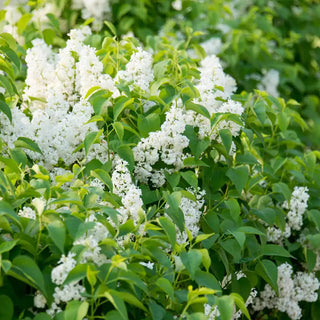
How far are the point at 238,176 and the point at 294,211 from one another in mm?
443

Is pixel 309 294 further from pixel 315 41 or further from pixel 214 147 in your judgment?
pixel 315 41

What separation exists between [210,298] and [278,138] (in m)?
1.53

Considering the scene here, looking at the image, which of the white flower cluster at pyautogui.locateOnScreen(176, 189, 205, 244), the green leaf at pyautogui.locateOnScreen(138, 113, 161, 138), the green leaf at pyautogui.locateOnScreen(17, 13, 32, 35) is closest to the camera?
the white flower cluster at pyautogui.locateOnScreen(176, 189, 205, 244)

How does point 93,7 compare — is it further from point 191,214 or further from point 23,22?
point 191,214

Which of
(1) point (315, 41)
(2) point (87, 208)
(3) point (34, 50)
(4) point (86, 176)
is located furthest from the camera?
(1) point (315, 41)

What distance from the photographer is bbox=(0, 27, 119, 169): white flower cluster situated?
100 inches

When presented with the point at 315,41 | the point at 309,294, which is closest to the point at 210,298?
the point at 309,294

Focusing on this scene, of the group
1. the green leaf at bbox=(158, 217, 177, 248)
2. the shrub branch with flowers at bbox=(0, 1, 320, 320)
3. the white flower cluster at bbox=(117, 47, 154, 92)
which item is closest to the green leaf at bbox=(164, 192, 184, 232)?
the shrub branch with flowers at bbox=(0, 1, 320, 320)

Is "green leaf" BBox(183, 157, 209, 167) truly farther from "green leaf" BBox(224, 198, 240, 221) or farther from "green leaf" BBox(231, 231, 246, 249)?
"green leaf" BBox(231, 231, 246, 249)

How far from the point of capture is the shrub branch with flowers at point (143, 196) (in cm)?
185

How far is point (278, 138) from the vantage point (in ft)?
10.7

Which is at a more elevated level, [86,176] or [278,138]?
[86,176]

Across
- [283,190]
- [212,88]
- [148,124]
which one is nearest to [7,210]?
[148,124]

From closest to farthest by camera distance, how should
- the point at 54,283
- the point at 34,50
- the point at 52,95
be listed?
1. the point at 54,283
2. the point at 52,95
3. the point at 34,50
